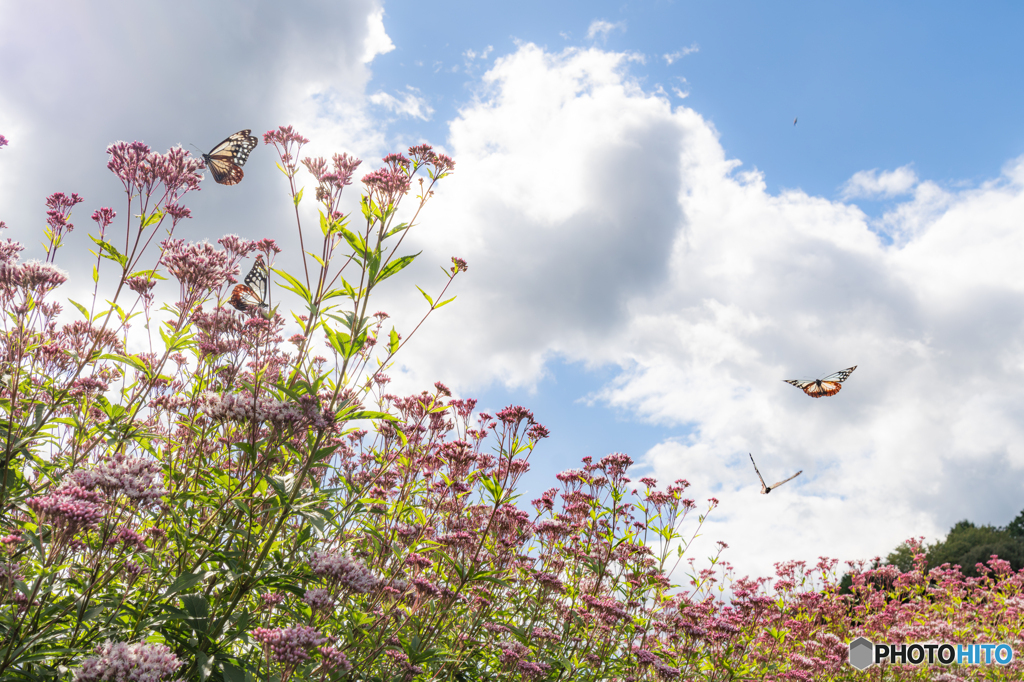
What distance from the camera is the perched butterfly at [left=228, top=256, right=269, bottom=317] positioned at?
5.28 meters

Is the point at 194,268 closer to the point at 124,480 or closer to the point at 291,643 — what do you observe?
the point at 124,480

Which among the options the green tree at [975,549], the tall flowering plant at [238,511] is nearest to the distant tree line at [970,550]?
the green tree at [975,549]

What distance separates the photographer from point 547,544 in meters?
→ 6.95

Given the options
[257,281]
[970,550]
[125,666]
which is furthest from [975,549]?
[125,666]

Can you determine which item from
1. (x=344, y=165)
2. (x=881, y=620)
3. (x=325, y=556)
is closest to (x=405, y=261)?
(x=344, y=165)

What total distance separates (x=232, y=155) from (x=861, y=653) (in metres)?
13.3

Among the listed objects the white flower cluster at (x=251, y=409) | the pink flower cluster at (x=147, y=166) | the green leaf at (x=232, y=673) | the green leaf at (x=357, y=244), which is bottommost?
the green leaf at (x=232, y=673)

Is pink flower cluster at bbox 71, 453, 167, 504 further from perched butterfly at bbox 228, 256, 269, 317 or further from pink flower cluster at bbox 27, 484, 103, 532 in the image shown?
perched butterfly at bbox 228, 256, 269, 317

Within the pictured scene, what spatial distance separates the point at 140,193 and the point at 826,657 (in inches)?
439

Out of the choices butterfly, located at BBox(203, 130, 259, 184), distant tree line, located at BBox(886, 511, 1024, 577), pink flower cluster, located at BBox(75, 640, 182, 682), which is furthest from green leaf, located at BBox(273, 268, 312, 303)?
distant tree line, located at BBox(886, 511, 1024, 577)

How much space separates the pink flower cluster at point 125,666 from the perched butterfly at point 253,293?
299cm

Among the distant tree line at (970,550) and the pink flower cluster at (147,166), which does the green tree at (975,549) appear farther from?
the pink flower cluster at (147,166)

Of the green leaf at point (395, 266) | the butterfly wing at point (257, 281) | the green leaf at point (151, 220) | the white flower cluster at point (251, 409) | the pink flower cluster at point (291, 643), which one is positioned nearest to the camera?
the pink flower cluster at point (291, 643)

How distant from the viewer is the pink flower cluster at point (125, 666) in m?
2.47
